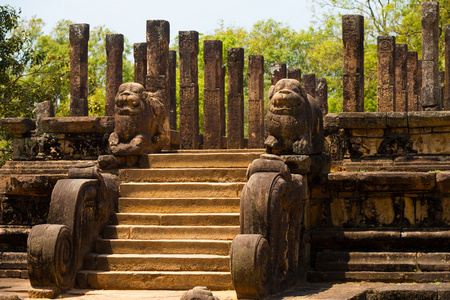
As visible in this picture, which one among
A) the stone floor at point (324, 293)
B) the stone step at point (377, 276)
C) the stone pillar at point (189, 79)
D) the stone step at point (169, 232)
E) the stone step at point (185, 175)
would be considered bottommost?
the stone step at point (377, 276)

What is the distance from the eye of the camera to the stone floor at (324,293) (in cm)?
704

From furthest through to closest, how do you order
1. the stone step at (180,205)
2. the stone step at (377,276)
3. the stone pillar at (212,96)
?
the stone pillar at (212,96) → the stone step at (180,205) → the stone step at (377,276)

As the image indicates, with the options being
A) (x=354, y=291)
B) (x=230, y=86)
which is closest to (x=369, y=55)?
(x=230, y=86)

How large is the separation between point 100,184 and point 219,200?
129 cm

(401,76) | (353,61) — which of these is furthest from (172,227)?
(401,76)

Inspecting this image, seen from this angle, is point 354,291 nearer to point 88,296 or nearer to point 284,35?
point 88,296

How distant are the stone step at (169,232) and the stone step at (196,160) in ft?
3.99

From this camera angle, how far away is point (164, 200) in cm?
864

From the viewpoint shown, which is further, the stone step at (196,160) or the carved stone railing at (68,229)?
the stone step at (196,160)

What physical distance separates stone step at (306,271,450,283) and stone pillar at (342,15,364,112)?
537cm

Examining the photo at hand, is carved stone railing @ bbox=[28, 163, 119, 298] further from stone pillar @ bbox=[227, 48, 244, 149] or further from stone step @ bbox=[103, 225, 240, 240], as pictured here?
stone pillar @ bbox=[227, 48, 244, 149]

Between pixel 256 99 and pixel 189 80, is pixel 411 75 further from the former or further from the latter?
pixel 189 80

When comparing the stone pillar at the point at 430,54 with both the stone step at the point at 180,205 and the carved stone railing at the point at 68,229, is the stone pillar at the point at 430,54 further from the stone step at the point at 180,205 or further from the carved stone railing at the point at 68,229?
the carved stone railing at the point at 68,229

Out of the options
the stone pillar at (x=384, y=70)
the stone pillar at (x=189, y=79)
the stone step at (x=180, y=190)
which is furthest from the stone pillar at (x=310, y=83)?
the stone step at (x=180, y=190)
